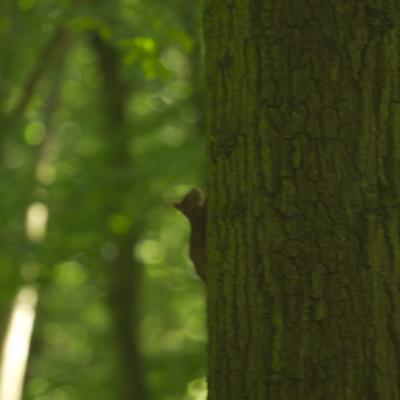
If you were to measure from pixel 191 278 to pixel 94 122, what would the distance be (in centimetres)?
371

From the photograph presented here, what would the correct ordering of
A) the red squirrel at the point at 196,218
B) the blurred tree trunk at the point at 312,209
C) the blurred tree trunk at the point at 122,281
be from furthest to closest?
the blurred tree trunk at the point at 122,281 < the red squirrel at the point at 196,218 < the blurred tree trunk at the point at 312,209

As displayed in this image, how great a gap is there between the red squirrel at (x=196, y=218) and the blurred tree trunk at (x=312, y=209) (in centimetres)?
34

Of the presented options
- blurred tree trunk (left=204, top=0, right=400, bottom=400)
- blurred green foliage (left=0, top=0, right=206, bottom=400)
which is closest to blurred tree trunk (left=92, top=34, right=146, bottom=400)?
blurred green foliage (left=0, top=0, right=206, bottom=400)

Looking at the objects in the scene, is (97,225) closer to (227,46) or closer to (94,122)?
(94,122)

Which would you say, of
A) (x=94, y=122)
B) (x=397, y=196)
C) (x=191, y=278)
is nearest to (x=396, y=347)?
(x=397, y=196)

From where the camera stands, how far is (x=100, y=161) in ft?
37.8

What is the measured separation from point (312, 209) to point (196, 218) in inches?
24.7

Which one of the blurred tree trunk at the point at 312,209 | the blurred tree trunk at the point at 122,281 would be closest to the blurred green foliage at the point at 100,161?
the blurred tree trunk at the point at 122,281

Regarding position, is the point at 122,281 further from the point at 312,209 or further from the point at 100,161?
the point at 312,209

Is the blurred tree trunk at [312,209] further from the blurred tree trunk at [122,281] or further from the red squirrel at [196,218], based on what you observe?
the blurred tree trunk at [122,281]

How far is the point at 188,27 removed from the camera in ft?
27.2

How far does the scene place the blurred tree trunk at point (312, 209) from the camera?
2844mm

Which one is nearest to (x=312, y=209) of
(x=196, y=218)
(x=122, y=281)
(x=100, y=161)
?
(x=196, y=218)

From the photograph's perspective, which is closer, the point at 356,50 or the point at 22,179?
the point at 356,50
